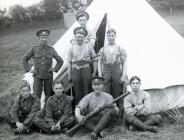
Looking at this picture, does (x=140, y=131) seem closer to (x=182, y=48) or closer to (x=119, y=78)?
(x=119, y=78)

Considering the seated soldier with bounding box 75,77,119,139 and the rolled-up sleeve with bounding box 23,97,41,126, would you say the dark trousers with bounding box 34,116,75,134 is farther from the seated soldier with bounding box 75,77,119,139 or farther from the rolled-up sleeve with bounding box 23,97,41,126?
the seated soldier with bounding box 75,77,119,139

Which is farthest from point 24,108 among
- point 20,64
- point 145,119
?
point 20,64

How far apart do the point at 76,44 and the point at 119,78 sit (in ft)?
3.41

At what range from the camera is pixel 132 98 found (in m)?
5.49

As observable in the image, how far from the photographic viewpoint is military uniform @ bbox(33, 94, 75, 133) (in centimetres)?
541

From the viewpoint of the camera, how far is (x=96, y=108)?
5.44 meters

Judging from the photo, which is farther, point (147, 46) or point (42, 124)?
point (147, 46)

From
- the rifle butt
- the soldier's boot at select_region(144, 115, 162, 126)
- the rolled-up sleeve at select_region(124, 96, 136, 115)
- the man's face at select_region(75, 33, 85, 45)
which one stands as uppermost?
the man's face at select_region(75, 33, 85, 45)

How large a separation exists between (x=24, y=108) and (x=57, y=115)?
614 mm

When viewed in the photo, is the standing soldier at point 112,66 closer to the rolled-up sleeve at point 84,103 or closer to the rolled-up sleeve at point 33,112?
the rolled-up sleeve at point 84,103

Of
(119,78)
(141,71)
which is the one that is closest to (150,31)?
(141,71)

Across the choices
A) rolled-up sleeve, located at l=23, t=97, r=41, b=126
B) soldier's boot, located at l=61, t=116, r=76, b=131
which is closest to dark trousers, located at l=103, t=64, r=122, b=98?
soldier's boot, located at l=61, t=116, r=76, b=131

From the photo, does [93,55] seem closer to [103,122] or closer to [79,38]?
[79,38]

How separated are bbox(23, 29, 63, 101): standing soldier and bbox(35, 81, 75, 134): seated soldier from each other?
0.51m
